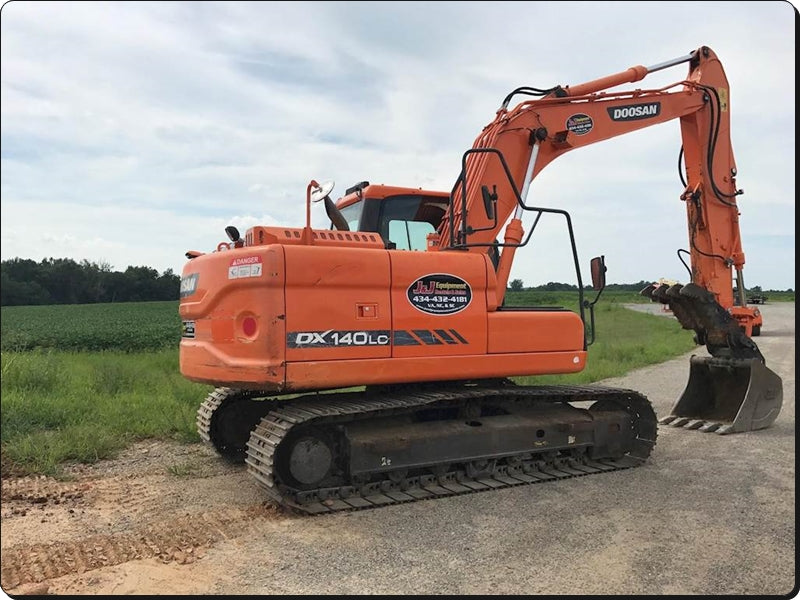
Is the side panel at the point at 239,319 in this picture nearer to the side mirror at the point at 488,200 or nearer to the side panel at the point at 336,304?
the side panel at the point at 336,304

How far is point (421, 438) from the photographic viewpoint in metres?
5.41

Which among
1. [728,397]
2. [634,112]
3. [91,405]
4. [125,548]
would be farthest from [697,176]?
[91,405]

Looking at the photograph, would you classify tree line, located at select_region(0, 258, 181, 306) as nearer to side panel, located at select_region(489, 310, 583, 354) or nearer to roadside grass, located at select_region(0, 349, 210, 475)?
roadside grass, located at select_region(0, 349, 210, 475)

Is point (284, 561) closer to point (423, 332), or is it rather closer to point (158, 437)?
point (423, 332)

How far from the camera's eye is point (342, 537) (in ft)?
14.5

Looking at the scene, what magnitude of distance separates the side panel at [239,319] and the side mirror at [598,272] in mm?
2816

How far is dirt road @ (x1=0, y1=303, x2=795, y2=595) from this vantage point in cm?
372

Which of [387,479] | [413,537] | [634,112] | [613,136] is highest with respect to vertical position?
[634,112]

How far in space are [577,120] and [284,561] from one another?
5.30 metres

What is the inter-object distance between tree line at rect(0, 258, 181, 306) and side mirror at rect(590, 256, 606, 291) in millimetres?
15196

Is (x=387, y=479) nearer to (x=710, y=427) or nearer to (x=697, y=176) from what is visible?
(x=710, y=427)

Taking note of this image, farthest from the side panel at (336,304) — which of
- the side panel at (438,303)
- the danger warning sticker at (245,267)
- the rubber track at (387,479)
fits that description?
the rubber track at (387,479)

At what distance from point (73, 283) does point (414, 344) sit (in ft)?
80.6

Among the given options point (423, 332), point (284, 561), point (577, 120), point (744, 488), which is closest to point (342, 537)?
point (284, 561)
